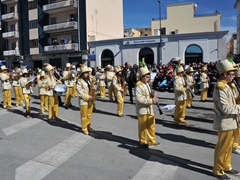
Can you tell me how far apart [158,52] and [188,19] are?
14.1 metres

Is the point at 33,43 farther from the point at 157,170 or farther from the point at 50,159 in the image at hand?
the point at 157,170

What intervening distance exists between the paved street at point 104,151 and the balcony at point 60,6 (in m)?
28.8

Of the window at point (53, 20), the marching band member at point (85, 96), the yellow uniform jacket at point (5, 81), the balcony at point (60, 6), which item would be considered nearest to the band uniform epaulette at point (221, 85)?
the marching band member at point (85, 96)

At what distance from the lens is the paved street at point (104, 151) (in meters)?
4.71

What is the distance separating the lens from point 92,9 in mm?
35844

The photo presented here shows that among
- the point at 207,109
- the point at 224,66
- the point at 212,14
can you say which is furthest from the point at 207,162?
the point at 212,14

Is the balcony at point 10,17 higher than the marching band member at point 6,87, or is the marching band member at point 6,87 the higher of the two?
the balcony at point 10,17

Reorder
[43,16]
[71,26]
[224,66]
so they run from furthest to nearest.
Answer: [43,16], [71,26], [224,66]

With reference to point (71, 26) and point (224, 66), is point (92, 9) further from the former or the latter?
point (224, 66)

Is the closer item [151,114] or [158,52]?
[151,114]

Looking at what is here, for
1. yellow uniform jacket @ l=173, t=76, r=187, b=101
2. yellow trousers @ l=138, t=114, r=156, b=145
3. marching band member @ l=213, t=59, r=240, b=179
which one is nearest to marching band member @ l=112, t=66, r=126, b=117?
yellow uniform jacket @ l=173, t=76, r=187, b=101

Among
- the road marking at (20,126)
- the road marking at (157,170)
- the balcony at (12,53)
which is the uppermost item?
the balcony at (12,53)

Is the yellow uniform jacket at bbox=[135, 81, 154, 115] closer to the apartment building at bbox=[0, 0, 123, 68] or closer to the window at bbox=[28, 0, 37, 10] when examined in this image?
the apartment building at bbox=[0, 0, 123, 68]

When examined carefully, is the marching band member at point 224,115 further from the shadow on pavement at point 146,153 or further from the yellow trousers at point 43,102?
the yellow trousers at point 43,102
